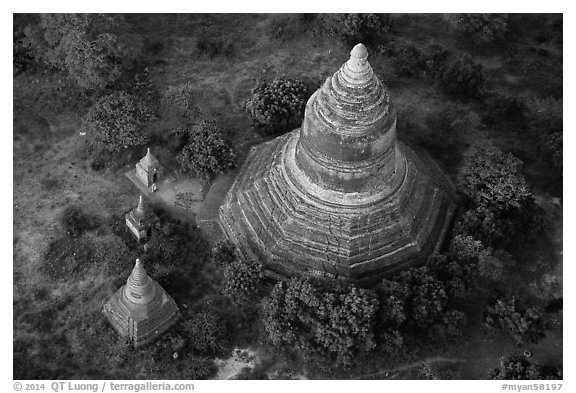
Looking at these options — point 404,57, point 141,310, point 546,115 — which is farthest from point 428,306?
point 404,57

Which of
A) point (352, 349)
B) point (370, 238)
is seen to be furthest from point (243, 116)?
point (352, 349)

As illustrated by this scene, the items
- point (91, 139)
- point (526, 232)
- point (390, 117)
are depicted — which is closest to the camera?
point (390, 117)

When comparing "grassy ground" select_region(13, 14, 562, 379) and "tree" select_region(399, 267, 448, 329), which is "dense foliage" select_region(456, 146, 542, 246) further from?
"tree" select_region(399, 267, 448, 329)

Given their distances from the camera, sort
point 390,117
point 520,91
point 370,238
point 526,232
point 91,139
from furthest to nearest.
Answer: point 520,91 < point 91,139 < point 526,232 < point 370,238 < point 390,117

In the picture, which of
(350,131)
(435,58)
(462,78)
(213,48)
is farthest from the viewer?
(213,48)

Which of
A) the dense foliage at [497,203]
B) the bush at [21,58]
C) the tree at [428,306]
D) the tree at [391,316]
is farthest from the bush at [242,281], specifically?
the bush at [21,58]

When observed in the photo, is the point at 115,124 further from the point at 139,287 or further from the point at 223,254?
the point at 139,287

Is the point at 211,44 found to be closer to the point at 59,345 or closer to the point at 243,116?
the point at 243,116

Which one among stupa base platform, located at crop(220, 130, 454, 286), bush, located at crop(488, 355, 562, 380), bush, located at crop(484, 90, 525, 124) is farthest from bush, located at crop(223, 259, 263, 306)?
bush, located at crop(484, 90, 525, 124)
